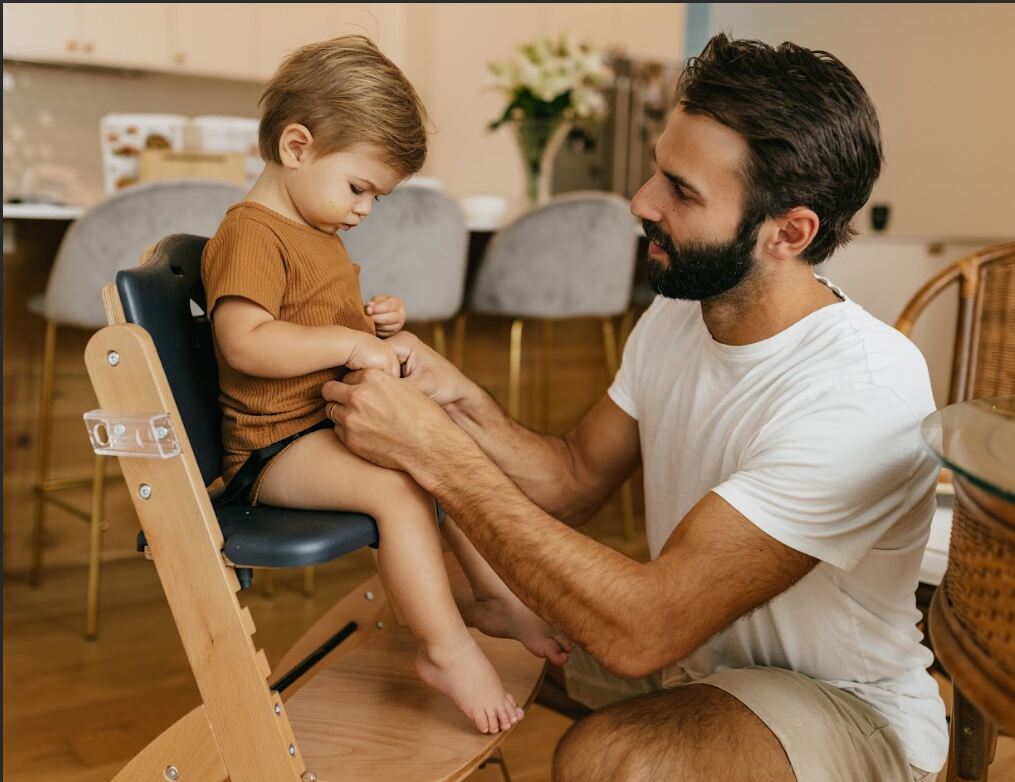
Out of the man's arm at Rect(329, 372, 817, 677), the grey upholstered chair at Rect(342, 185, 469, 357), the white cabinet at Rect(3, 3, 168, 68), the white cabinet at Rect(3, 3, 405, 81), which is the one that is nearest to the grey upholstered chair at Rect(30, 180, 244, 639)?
the grey upholstered chair at Rect(342, 185, 469, 357)

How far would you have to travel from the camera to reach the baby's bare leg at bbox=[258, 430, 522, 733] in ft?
4.12

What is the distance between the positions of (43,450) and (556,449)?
157 cm

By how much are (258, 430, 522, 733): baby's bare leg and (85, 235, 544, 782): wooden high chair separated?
3cm

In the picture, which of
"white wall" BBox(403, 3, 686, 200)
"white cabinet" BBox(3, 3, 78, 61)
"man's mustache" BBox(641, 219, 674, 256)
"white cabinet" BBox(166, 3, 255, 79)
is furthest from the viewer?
"white wall" BBox(403, 3, 686, 200)

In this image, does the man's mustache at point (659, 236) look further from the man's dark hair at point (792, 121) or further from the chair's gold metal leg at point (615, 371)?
the chair's gold metal leg at point (615, 371)

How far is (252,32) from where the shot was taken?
5.10m

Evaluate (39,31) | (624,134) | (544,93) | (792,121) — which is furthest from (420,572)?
(624,134)

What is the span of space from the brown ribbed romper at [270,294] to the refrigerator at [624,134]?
4647 mm

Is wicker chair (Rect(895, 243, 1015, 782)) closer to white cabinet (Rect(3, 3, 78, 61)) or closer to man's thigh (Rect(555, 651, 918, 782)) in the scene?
man's thigh (Rect(555, 651, 918, 782))

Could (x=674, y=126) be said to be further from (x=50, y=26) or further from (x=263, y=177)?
(x=50, y=26)

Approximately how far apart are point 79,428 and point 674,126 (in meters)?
2.02

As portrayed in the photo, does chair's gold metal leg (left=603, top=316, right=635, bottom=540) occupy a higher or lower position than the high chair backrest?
lower

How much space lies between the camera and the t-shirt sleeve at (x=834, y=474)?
123cm

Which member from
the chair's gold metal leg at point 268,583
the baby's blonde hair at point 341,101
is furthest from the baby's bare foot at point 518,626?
the chair's gold metal leg at point 268,583
